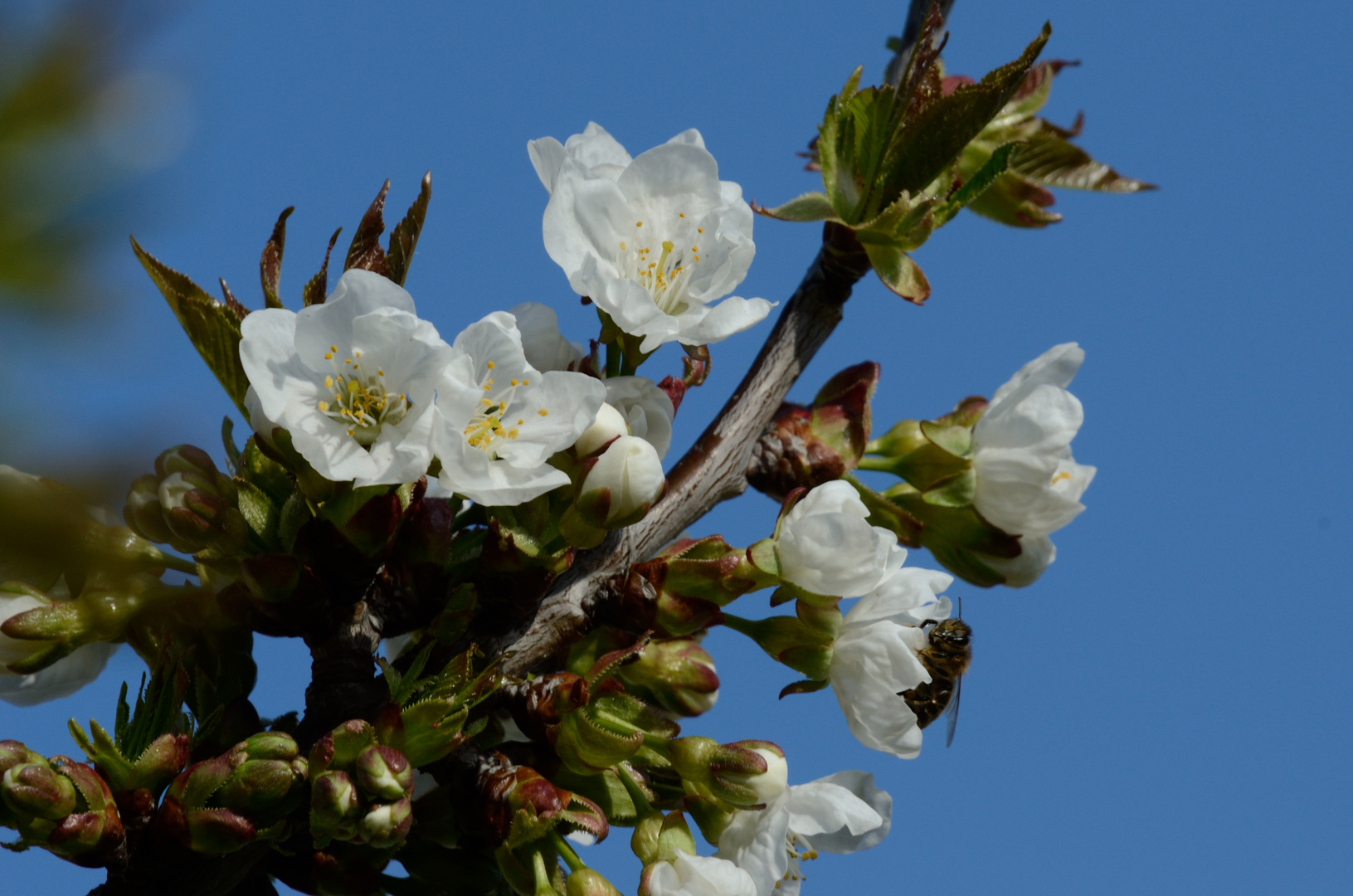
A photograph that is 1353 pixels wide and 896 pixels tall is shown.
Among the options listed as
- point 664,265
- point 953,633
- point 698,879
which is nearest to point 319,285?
point 664,265

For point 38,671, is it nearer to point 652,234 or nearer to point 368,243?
point 368,243

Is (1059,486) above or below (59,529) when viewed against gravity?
above

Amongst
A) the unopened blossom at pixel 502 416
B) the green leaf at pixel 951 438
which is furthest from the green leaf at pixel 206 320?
the green leaf at pixel 951 438

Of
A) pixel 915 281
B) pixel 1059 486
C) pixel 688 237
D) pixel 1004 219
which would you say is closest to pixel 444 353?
pixel 688 237

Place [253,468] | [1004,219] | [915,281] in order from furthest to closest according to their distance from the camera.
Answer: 1. [1004,219]
2. [915,281]
3. [253,468]

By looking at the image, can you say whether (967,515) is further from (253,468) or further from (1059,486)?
(253,468)

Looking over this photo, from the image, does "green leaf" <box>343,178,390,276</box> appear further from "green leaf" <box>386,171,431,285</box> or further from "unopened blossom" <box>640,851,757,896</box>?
"unopened blossom" <box>640,851,757,896</box>
